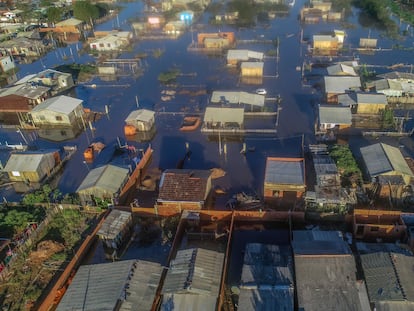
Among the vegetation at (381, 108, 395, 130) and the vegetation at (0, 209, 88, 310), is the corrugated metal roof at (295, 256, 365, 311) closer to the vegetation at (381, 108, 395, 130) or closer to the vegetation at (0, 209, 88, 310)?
the vegetation at (0, 209, 88, 310)

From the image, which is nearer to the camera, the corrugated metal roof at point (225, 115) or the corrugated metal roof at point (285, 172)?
the corrugated metal roof at point (285, 172)

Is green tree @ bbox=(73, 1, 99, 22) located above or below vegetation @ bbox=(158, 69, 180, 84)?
above

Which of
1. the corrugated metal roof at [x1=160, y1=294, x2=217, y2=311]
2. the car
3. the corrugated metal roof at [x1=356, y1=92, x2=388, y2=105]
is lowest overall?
the car

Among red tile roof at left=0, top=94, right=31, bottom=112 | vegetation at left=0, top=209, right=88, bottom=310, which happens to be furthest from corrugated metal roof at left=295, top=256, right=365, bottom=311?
red tile roof at left=0, top=94, right=31, bottom=112

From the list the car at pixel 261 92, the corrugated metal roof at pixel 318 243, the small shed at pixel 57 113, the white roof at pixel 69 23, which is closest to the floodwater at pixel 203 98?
the car at pixel 261 92

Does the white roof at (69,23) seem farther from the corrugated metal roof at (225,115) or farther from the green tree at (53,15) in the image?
the corrugated metal roof at (225,115)

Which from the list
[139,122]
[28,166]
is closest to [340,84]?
[139,122]

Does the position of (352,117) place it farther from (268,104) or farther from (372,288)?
(372,288)

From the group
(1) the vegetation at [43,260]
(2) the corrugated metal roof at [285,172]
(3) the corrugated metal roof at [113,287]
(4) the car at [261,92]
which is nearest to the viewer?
(3) the corrugated metal roof at [113,287]
